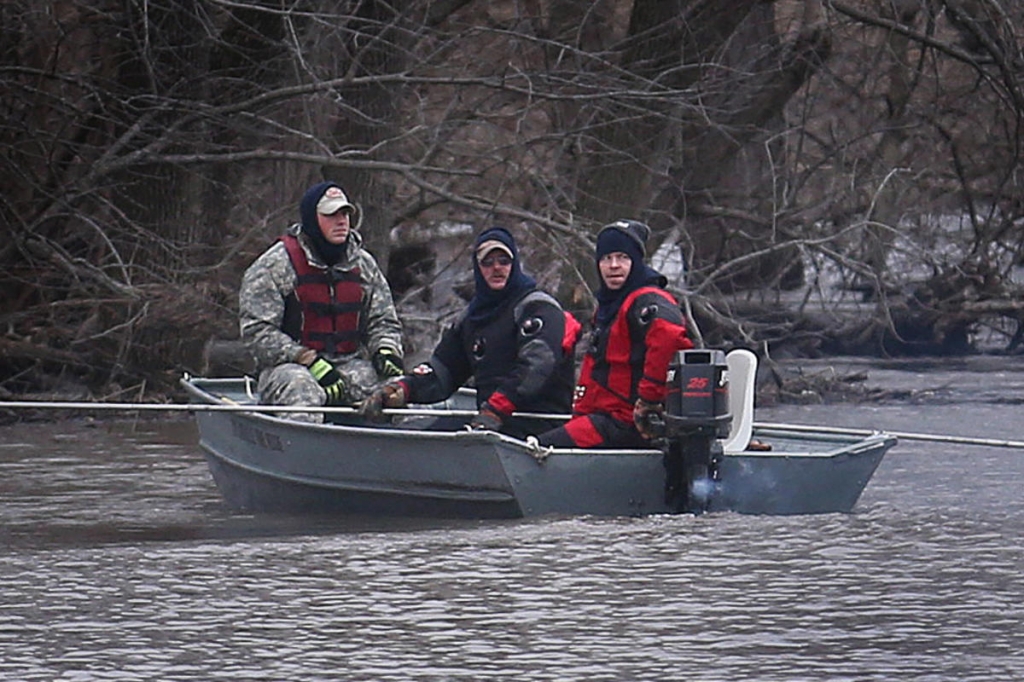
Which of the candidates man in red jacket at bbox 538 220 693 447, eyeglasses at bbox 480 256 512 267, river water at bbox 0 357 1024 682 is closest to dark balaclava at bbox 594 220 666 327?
man in red jacket at bbox 538 220 693 447

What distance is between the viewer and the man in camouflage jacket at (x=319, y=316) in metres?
11.0

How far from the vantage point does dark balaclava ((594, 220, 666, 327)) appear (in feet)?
32.5

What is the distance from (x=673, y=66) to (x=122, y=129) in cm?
396

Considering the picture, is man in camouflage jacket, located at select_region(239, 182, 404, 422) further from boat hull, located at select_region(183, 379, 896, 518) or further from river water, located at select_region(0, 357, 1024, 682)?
river water, located at select_region(0, 357, 1024, 682)

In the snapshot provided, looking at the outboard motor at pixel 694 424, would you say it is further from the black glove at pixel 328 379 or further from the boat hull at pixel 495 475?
the black glove at pixel 328 379

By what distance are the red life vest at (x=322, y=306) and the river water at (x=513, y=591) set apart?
3.12ft

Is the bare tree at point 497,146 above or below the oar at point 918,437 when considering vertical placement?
above

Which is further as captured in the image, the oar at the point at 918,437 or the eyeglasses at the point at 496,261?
the oar at the point at 918,437

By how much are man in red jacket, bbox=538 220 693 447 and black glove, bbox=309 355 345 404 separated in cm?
137

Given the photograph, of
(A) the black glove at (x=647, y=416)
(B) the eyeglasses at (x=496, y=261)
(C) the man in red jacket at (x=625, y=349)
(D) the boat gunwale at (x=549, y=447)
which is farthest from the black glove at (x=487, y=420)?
(A) the black glove at (x=647, y=416)

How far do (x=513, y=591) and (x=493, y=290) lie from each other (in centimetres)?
238

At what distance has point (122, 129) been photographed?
15344 millimetres

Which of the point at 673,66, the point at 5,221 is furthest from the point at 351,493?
the point at 673,66

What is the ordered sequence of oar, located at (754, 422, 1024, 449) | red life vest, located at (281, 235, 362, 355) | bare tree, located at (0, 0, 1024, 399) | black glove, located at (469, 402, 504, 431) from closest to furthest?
black glove, located at (469, 402, 504, 431)
oar, located at (754, 422, 1024, 449)
red life vest, located at (281, 235, 362, 355)
bare tree, located at (0, 0, 1024, 399)
